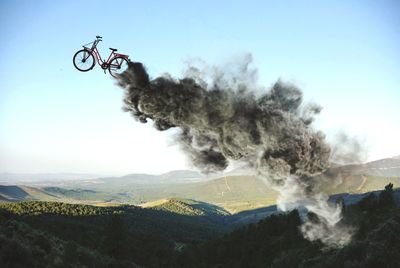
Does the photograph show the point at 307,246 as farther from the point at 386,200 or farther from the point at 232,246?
the point at 232,246

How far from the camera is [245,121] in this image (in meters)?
28.8

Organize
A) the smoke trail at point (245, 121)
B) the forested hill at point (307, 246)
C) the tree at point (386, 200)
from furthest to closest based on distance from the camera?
the tree at point (386, 200) → the forested hill at point (307, 246) → the smoke trail at point (245, 121)

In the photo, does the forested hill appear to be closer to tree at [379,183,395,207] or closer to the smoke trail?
tree at [379,183,395,207]

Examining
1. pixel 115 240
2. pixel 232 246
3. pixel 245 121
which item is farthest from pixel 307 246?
pixel 245 121

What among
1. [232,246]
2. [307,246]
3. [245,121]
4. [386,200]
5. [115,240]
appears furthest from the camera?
[232,246]

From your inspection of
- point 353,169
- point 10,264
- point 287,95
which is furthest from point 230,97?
point 10,264

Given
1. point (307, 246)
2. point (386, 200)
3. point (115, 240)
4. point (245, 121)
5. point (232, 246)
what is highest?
point (245, 121)

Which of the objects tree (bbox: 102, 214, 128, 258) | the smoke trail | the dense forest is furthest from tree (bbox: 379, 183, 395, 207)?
the smoke trail

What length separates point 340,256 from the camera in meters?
60.5

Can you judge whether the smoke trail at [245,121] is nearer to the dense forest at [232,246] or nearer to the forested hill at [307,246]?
the dense forest at [232,246]

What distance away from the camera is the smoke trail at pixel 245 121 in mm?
27859

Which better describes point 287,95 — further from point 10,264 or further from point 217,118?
point 10,264

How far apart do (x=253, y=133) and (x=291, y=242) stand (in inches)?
3773

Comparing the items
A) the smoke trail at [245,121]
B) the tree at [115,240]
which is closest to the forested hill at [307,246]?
the smoke trail at [245,121]
